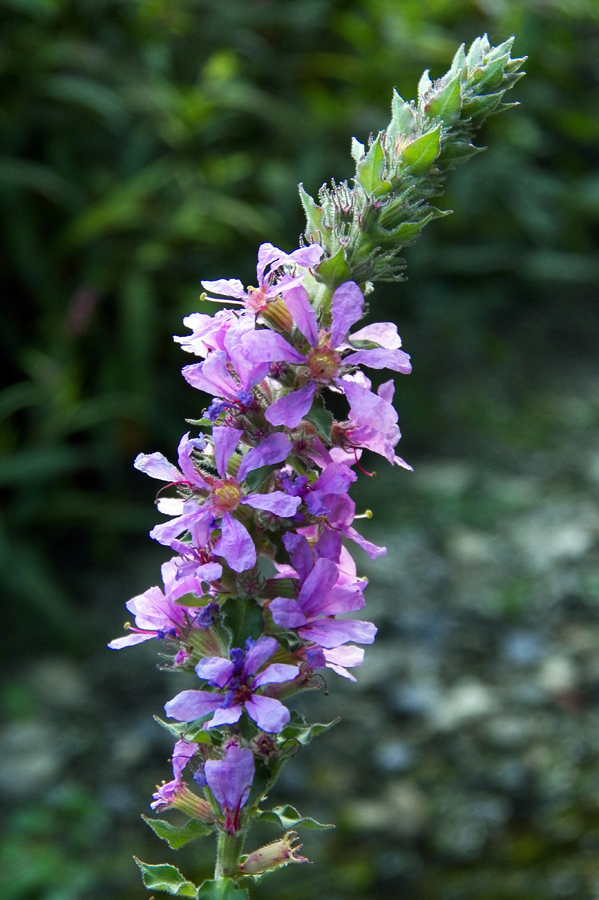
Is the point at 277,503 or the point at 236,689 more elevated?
the point at 277,503

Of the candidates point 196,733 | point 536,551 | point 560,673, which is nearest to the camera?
point 196,733

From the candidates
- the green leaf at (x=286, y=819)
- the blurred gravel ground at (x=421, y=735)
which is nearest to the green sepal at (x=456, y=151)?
the green leaf at (x=286, y=819)

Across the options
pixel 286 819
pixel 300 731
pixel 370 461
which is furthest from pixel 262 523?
pixel 370 461

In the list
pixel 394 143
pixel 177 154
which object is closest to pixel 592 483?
pixel 177 154

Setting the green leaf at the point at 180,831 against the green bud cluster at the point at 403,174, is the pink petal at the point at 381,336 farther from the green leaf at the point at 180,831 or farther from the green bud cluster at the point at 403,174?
the green leaf at the point at 180,831

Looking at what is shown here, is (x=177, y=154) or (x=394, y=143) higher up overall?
(x=177, y=154)

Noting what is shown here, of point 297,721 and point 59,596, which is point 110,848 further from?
point 297,721

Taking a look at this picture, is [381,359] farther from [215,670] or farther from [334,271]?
Result: [215,670]
